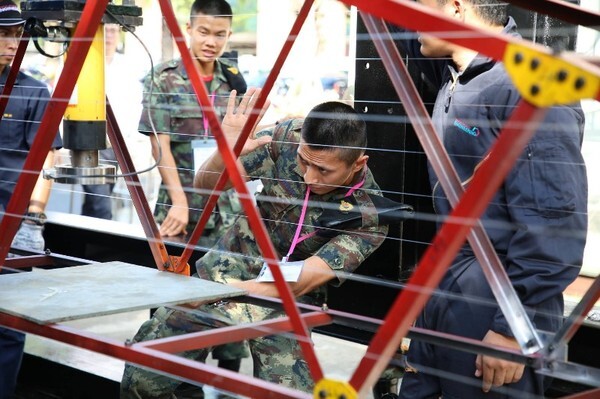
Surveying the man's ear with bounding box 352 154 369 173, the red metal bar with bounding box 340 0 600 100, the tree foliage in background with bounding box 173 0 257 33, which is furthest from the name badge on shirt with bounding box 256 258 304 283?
the tree foliage in background with bounding box 173 0 257 33

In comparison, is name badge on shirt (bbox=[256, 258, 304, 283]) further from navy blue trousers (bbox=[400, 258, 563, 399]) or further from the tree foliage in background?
the tree foliage in background

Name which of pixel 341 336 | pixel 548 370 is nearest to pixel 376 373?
pixel 548 370

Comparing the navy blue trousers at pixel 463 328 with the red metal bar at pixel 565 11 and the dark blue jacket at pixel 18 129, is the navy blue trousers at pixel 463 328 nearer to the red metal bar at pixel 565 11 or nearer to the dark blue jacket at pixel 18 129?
the red metal bar at pixel 565 11

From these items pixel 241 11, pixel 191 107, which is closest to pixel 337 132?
pixel 191 107

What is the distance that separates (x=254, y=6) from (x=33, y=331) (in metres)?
4.96

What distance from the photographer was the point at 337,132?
3.60 m

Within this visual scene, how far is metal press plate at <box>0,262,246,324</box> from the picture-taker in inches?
109

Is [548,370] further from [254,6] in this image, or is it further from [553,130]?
[254,6]

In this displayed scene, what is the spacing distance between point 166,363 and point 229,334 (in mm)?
391

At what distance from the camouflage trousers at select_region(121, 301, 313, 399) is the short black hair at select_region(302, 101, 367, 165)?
0.63 m

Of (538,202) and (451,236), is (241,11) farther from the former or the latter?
(451,236)

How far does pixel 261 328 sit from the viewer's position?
2.79 meters

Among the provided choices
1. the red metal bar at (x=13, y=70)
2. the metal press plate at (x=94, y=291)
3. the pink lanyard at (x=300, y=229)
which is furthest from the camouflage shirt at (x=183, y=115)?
the metal press plate at (x=94, y=291)

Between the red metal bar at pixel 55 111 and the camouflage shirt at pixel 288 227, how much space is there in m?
0.99
